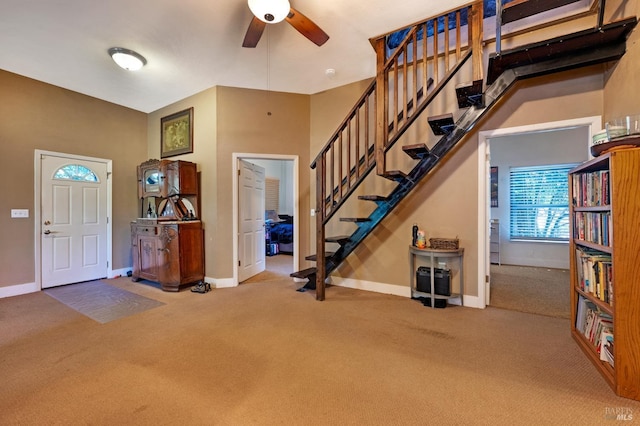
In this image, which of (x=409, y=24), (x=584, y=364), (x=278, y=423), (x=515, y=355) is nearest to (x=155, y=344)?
(x=278, y=423)

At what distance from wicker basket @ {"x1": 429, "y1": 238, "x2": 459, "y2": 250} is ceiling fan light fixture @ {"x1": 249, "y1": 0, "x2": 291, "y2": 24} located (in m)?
2.78

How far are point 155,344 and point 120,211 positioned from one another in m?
3.45

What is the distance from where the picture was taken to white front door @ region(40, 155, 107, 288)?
13.2ft

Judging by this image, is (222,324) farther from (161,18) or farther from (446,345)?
(161,18)

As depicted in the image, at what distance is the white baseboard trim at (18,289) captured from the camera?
3646 millimetres

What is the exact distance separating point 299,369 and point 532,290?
3.65 m

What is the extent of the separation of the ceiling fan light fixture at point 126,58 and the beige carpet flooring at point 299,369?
2918 millimetres

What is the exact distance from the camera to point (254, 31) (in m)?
2.46

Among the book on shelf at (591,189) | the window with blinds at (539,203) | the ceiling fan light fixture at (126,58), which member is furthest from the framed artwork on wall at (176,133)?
the window with blinds at (539,203)

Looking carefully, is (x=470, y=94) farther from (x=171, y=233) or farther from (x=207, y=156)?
(x=171, y=233)

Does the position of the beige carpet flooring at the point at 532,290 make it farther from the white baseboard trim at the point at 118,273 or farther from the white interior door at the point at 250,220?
the white baseboard trim at the point at 118,273

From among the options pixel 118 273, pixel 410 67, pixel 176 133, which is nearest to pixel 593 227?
pixel 410 67

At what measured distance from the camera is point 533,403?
1.63 metres

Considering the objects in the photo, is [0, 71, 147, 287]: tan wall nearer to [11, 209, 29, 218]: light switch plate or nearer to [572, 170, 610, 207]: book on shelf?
[11, 209, 29, 218]: light switch plate
